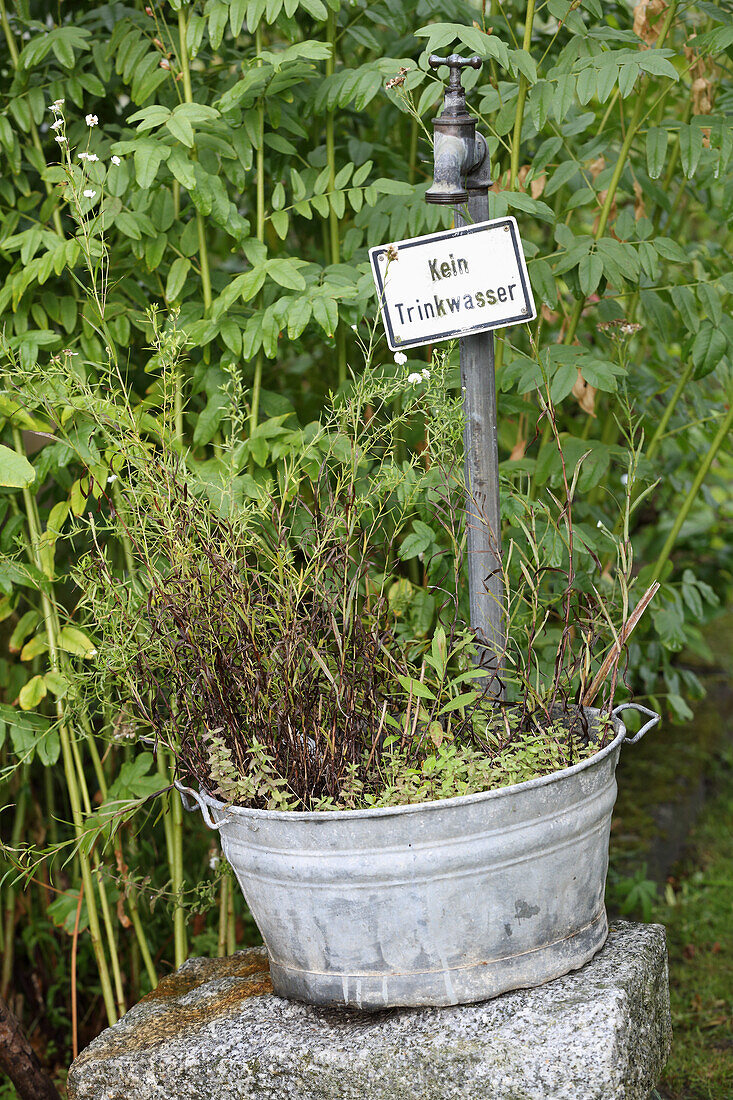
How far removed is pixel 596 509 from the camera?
236 cm

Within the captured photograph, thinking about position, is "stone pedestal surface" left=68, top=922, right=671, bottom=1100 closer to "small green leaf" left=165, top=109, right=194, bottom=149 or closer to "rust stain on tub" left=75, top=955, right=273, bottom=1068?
"rust stain on tub" left=75, top=955, right=273, bottom=1068

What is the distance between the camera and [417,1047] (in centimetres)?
146

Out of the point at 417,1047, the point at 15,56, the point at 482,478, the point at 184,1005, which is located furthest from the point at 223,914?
the point at 15,56

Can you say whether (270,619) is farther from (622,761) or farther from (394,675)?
(622,761)

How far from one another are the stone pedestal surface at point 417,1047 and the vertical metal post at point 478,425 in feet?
1.59

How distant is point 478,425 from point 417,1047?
0.94m

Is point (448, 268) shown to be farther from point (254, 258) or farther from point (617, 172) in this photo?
point (617, 172)

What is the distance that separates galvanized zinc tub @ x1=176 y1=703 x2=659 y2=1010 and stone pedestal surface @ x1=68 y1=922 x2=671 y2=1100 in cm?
5

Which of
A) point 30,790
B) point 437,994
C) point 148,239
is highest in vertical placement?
point 148,239

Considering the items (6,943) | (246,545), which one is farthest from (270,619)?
(6,943)

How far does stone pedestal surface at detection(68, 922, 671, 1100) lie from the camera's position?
141cm

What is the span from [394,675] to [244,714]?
10.1 inches

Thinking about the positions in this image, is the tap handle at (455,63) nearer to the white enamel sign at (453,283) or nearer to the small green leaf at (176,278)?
the white enamel sign at (453,283)

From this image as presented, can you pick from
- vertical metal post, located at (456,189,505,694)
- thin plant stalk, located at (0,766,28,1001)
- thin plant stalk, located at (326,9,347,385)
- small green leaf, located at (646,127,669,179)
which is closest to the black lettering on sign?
vertical metal post, located at (456,189,505,694)
